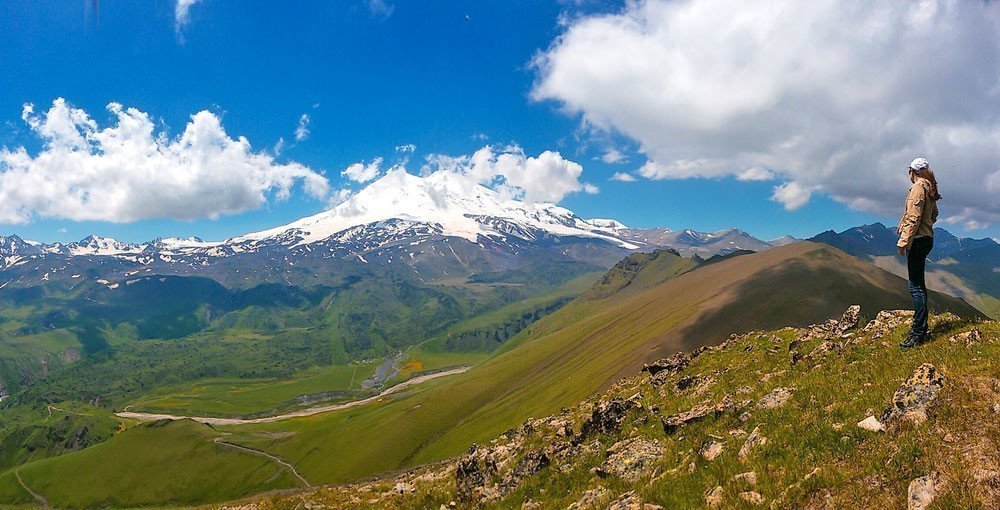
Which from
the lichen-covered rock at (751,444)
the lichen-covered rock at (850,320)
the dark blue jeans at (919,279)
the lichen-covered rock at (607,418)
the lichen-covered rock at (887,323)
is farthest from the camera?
the lichen-covered rock at (850,320)

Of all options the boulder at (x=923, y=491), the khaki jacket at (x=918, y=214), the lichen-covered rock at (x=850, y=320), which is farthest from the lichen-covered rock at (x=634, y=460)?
the lichen-covered rock at (x=850, y=320)

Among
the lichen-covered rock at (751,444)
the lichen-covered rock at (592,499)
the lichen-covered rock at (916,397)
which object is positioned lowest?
the lichen-covered rock at (592,499)

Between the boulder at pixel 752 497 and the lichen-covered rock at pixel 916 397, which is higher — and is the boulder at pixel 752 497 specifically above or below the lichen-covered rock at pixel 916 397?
below

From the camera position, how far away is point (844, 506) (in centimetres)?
864

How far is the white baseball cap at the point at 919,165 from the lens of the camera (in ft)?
51.9

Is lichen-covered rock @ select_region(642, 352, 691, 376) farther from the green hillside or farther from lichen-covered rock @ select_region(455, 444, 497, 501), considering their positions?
the green hillside

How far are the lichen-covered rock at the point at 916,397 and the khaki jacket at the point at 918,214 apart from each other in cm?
618

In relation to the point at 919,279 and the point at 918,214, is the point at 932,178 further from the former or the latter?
the point at 919,279

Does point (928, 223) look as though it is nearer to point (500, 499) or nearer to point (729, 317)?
point (500, 499)

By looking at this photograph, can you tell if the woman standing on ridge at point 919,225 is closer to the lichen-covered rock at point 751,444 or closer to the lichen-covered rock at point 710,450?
the lichen-covered rock at point 751,444

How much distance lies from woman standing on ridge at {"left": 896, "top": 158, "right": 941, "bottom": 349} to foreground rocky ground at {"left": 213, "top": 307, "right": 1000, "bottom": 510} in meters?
1.69

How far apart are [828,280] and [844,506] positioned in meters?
181

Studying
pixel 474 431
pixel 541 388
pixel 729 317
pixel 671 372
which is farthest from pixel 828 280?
pixel 671 372

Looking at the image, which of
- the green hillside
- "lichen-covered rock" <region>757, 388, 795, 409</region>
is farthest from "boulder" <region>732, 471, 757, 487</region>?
the green hillside
